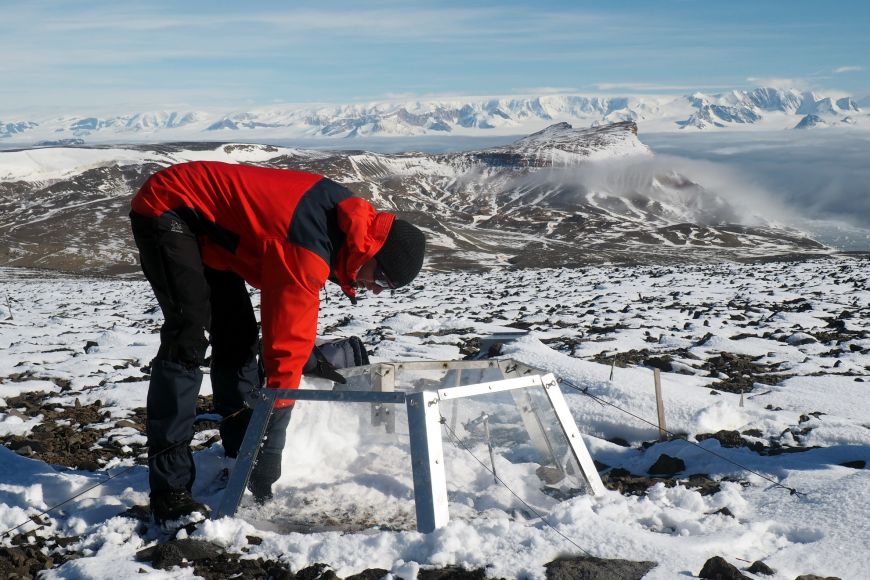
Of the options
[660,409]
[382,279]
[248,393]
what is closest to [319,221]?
[382,279]

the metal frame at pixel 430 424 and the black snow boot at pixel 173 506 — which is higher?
the metal frame at pixel 430 424

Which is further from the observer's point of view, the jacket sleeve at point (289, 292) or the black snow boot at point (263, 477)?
the black snow boot at point (263, 477)

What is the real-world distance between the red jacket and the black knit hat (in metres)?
0.08

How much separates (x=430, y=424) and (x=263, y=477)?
0.99 metres

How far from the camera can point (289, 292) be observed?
138 inches

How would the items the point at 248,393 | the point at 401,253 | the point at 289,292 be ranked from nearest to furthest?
the point at 289,292, the point at 401,253, the point at 248,393

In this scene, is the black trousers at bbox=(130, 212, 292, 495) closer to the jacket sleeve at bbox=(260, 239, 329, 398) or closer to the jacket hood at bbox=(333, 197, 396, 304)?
the jacket sleeve at bbox=(260, 239, 329, 398)

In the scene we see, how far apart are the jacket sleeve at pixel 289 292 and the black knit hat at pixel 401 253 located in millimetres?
341

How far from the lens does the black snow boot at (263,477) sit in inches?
154

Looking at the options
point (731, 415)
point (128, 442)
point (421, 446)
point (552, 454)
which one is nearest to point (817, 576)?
point (552, 454)

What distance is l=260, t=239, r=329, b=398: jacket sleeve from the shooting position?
351 centimetres

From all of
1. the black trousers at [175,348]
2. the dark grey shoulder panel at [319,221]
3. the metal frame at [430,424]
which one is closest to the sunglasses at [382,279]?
the dark grey shoulder panel at [319,221]

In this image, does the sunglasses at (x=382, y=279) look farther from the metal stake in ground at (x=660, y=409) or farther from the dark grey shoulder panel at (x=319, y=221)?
the metal stake in ground at (x=660, y=409)

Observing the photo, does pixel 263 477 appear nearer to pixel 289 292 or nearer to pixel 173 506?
pixel 173 506
